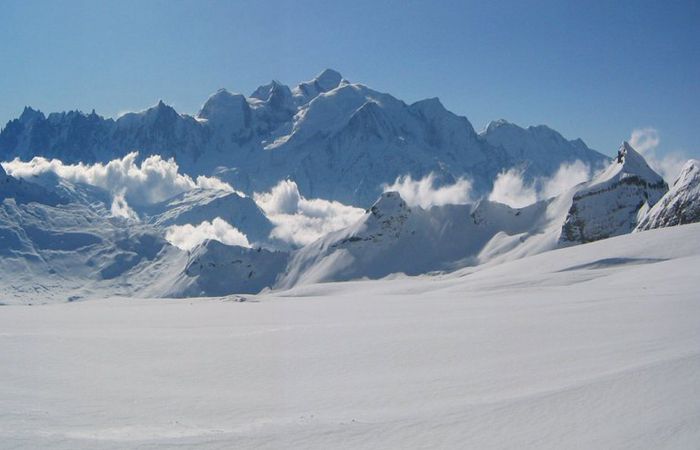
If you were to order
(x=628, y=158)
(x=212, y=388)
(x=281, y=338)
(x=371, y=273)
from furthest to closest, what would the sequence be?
(x=371, y=273) < (x=628, y=158) < (x=281, y=338) < (x=212, y=388)

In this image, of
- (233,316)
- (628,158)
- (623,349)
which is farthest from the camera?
(628,158)

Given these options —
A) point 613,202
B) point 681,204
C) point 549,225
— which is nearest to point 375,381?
point 681,204

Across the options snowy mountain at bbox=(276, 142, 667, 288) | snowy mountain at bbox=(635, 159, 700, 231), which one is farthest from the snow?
snowy mountain at bbox=(276, 142, 667, 288)

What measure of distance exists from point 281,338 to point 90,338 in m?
6.68

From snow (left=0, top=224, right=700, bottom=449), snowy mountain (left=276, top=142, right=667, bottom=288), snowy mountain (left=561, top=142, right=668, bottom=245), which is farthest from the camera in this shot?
snowy mountain (left=276, top=142, right=667, bottom=288)

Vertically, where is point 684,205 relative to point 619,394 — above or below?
above

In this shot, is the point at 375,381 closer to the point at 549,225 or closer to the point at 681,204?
the point at 681,204

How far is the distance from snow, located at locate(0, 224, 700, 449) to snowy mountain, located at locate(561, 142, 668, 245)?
12358 centimetres

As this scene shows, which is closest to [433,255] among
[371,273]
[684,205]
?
[371,273]

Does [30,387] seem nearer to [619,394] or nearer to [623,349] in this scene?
[619,394]

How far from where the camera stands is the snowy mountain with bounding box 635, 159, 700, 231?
71375 mm

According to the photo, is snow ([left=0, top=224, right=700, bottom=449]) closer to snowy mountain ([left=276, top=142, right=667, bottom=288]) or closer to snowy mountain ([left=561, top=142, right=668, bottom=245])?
snowy mountain ([left=276, top=142, right=667, bottom=288])

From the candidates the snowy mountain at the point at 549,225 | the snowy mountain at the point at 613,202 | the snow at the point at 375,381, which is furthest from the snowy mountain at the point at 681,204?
the snowy mountain at the point at 613,202

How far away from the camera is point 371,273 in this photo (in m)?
193
